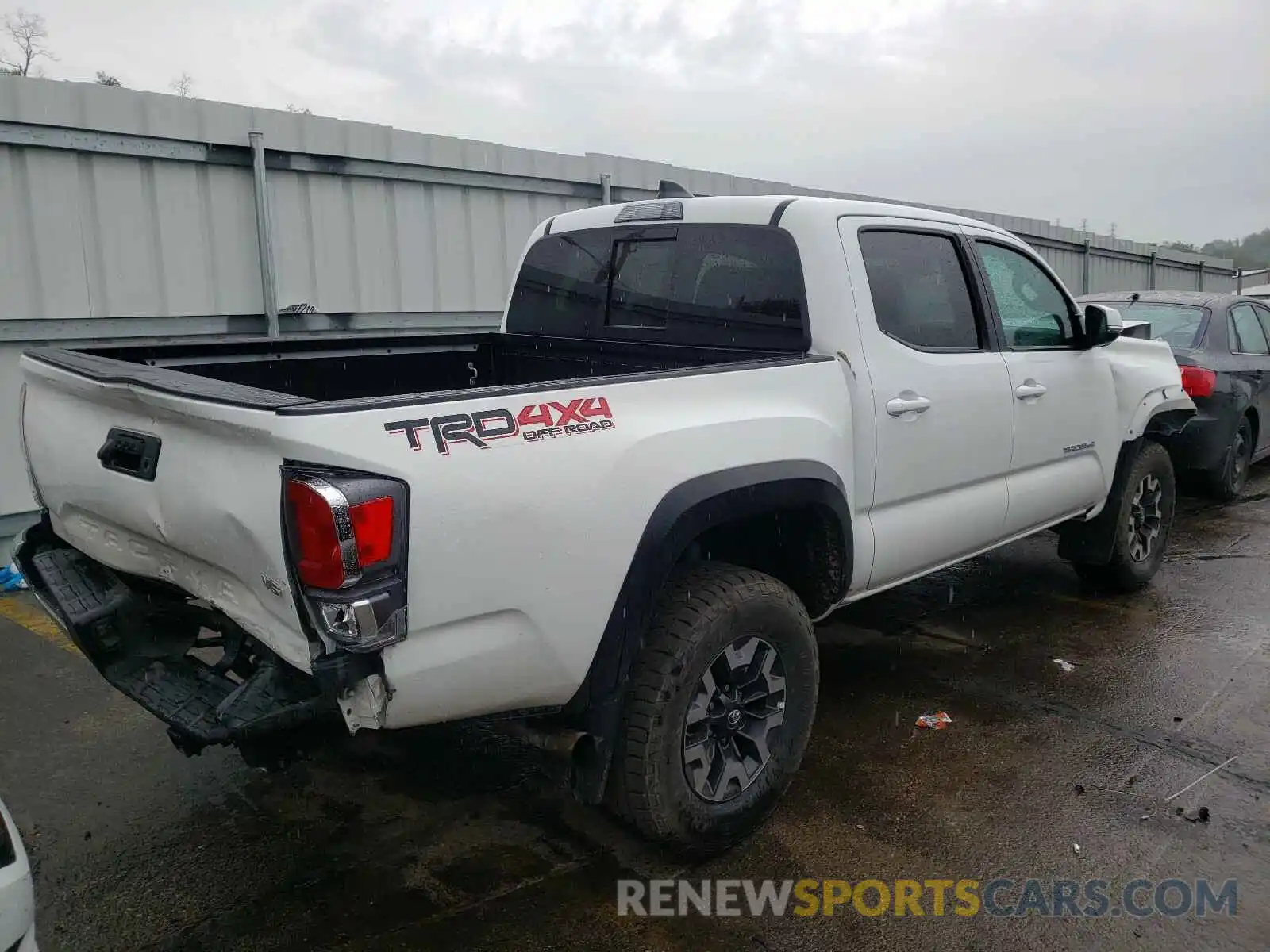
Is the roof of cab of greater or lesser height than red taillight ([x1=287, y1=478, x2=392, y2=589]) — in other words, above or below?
above

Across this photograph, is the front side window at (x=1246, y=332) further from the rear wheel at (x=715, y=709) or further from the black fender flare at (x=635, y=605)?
the black fender flare at (x=635, y=605)

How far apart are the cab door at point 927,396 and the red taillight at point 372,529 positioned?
76.1 inches

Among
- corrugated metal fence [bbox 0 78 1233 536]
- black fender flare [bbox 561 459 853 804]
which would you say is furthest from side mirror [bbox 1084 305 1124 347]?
corrugated metal fence [bbox 0 78 1233 536]

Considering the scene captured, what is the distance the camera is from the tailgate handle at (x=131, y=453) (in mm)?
2574

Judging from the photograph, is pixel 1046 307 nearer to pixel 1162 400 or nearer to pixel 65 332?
pixel 1162 400

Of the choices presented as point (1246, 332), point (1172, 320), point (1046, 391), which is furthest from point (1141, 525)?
point (1246, 332)

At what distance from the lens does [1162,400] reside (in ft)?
17.3

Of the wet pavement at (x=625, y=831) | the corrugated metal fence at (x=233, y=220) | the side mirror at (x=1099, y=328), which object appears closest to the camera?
the wet pavement at (x=625, y=831)

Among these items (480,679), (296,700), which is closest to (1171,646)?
(480,679)

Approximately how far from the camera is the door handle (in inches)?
139

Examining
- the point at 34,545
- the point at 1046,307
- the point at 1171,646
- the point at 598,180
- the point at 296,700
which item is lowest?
the point at 1171,646

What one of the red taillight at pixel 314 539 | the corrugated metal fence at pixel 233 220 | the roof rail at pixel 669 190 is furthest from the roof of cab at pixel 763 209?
the corrugated metal fence at pixel 233 220

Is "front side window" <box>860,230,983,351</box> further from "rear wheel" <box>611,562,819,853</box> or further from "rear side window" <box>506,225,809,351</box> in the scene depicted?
"rear wheel" <box>611,562,819,853</box>

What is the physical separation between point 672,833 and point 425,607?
1116 mm
